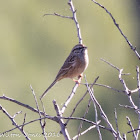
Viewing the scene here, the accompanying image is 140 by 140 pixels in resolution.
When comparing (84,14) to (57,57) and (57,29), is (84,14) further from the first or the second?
(57,57)

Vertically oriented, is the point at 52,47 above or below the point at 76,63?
above

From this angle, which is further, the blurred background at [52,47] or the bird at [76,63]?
the blurred background at [52,47]

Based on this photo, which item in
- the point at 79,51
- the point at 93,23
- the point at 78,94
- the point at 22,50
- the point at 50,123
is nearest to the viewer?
the point at 79,51

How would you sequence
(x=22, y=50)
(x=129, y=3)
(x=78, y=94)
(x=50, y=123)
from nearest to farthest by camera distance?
(x=50, y=123) → (x=78, y=94) → (x=22, y=50) → (x=129, y=3)

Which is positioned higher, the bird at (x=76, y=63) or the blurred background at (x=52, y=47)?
the blurred background at (x=52, y=47)

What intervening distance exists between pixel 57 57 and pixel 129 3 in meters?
13.1

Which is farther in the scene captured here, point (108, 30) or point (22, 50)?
point (108, 30)

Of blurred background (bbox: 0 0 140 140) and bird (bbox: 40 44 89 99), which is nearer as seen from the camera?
bird (bbox: 40 44 89 99)

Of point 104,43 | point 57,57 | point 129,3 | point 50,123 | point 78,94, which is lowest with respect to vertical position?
point 50,123

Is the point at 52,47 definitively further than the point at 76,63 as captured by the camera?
Yes

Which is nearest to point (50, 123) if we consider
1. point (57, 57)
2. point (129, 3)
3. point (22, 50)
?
point (57, 57)

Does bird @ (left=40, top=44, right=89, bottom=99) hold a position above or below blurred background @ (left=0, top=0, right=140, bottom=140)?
below

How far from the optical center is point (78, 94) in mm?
22766

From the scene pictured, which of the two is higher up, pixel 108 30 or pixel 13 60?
pixel 108 30
